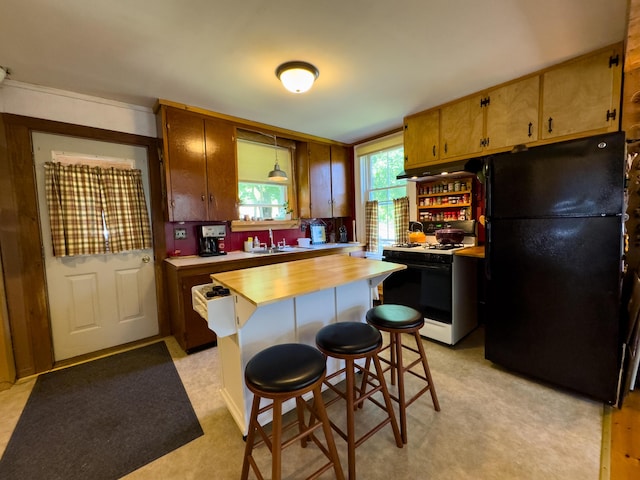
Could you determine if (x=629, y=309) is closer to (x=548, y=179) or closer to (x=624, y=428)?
(x=624, y=428)

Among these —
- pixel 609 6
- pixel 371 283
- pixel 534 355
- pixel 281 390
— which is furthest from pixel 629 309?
pixel 281 390

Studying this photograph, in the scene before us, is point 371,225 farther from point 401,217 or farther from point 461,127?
point 461,127

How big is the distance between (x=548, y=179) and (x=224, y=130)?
3.07 m

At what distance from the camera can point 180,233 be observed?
3.07 m

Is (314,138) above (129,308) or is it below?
above

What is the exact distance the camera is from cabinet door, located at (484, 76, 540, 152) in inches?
92.1

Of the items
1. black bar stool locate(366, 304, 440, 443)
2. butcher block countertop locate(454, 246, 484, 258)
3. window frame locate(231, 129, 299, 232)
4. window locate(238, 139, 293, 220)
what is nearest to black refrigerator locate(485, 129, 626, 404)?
butcher block countertop locate(454, 246, 484, 258)

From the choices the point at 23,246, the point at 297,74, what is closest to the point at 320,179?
the point at 297,74

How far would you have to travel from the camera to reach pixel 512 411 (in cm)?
174

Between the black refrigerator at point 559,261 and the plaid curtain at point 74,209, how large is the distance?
141 inches

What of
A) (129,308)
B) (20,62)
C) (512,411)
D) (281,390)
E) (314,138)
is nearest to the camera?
(281,390)

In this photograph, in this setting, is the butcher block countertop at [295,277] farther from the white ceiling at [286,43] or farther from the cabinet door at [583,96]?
the cabinet door at [583,96]

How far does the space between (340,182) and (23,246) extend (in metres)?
3.66

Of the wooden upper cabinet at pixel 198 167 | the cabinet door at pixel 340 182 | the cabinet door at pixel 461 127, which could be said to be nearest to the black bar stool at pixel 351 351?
the wooden upper cabinet at pixel 198 167
